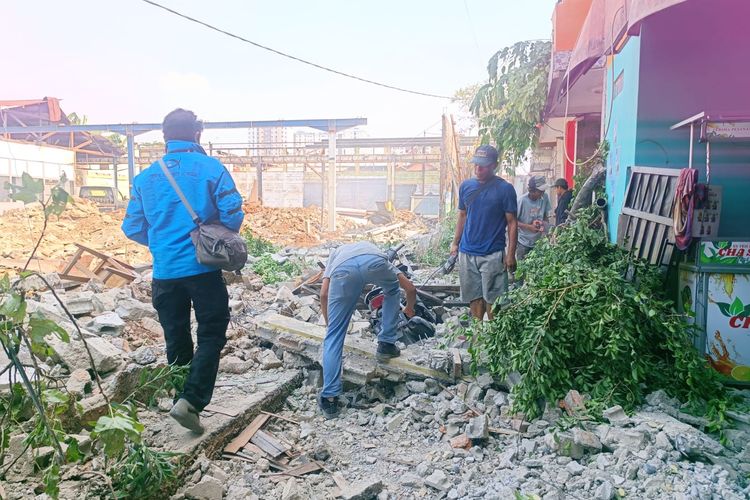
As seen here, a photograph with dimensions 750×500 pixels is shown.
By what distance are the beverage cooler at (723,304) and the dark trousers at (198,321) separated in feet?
10.6

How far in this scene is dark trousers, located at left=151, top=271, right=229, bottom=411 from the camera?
322 centimetres

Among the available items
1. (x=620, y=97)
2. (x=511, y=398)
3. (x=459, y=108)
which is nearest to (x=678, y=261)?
(x=511, y=398)

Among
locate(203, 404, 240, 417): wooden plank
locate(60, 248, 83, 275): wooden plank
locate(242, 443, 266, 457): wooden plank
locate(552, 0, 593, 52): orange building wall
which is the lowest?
locate(242, 443, 266, 457): wooden plank

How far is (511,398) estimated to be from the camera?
3.97 meters

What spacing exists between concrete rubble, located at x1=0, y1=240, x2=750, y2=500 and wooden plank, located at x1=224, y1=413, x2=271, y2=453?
5 centimetres

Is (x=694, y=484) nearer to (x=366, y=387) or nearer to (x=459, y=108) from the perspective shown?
(x=366, y=387)

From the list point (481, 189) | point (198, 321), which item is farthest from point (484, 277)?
point (198, 321)

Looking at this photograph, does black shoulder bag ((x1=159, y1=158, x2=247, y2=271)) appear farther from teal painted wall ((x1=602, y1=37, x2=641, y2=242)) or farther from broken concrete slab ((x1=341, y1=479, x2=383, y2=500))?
teal painted wall ((x1=602, y1=37, x2=641, y2=242))

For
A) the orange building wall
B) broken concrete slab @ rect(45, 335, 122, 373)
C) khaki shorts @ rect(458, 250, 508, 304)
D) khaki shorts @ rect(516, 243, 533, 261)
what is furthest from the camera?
khaki shorts @ rect(516, 243, 533, 261)

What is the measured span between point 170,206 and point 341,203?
28.9 metres

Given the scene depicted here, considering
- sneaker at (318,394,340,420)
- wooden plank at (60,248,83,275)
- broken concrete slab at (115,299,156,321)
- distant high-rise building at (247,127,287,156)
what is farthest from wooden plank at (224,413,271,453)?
distant high-rise building at (247,127,287,156)

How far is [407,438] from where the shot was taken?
3945mm

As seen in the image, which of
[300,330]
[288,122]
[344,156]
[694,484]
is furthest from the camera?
[344,156]

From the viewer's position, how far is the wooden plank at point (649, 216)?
3.83 metres
